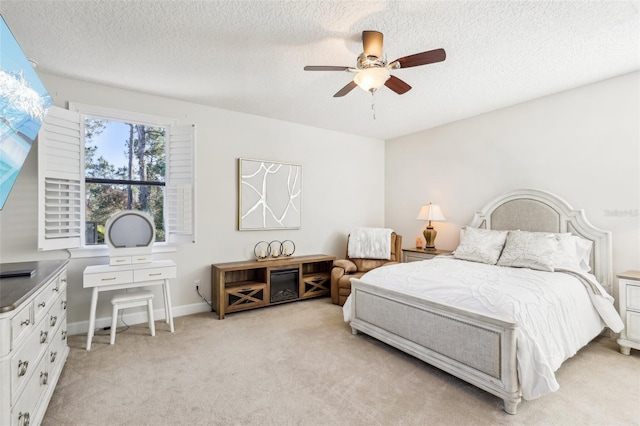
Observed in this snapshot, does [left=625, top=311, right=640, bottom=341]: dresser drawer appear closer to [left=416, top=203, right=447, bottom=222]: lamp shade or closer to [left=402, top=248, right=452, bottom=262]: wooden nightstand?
[left=402, top=248, right=452, bottom=262]: wooden nightstand

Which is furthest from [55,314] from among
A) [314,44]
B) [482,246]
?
[482,246]

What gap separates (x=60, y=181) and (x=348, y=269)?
11.3 ft

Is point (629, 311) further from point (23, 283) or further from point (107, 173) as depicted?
point (107, 173)

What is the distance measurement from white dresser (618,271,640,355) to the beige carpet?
0.13 m

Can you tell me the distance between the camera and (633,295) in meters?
2.84

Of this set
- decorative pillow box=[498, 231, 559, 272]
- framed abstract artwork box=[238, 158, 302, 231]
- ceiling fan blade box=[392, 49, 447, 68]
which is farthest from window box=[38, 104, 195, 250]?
decorative pillow box=[498, 231, 559, 272]

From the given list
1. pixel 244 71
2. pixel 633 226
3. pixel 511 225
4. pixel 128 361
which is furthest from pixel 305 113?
pixel 633 226

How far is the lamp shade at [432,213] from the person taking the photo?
15.6 feet

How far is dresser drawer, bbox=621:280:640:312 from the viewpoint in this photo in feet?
9.23

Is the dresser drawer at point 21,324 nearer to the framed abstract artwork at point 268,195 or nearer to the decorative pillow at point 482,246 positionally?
the framed abstract artwork at point 268,195

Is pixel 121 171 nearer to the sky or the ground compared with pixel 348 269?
nearer to the sky

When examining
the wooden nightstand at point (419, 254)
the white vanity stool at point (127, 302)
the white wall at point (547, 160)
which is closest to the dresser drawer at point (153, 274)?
the white vanity stool at point (127, 302)

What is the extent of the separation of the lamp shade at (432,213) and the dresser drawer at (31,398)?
4446 millimetres

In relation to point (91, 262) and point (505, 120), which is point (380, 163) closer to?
point (505, 120)
